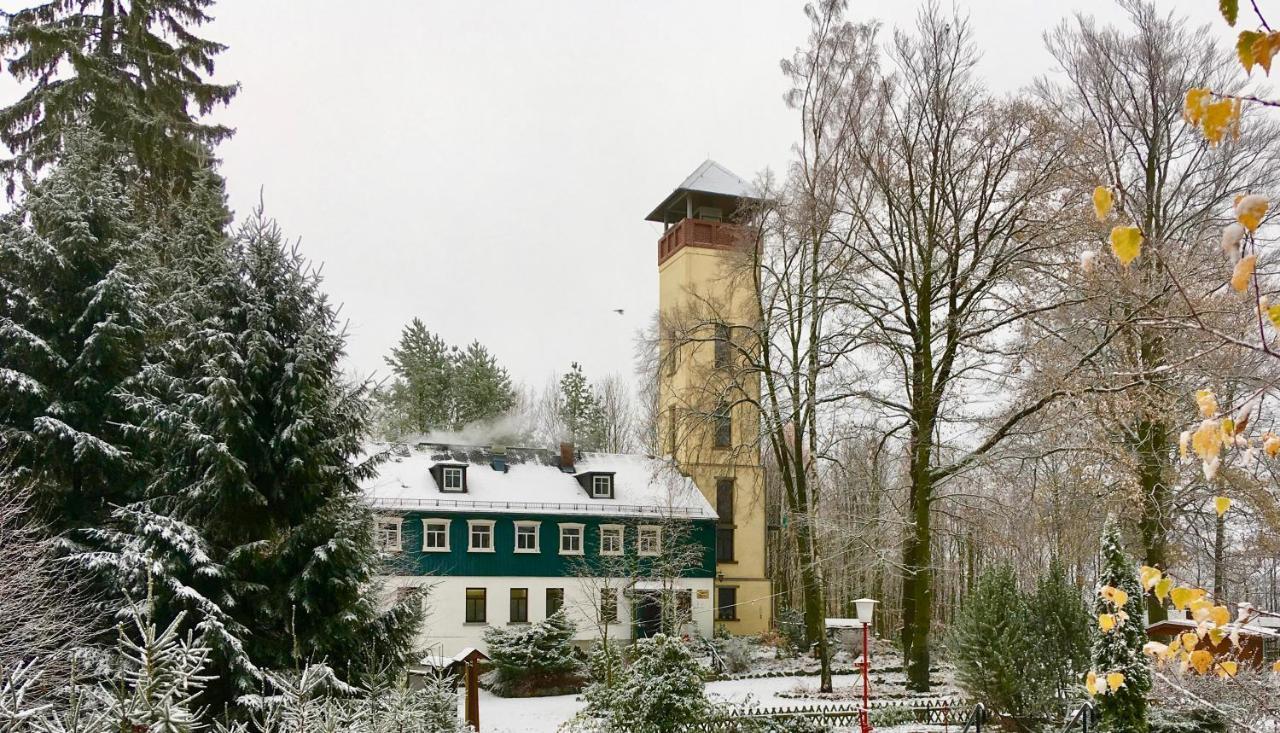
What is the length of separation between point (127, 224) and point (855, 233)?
14.3 m

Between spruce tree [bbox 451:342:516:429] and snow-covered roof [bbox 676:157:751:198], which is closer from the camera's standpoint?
snow-covered roof [bbox 676:157:751:198]

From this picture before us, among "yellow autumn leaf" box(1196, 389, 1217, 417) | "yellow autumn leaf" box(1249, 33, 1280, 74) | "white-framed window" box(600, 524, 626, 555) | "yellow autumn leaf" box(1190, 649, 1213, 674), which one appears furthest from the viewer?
"white-framed window" box(600, 524, 626, 555)

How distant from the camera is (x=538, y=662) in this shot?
23.8 meters

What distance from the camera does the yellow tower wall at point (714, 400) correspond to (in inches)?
936

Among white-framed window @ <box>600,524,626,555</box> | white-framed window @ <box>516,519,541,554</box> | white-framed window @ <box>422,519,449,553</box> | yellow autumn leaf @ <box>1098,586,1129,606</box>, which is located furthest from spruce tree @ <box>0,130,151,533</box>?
white-framed window @ <box>600,524,626,555</box>

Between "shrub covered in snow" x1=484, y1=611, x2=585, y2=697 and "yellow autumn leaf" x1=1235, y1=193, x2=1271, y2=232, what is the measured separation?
23300 mm

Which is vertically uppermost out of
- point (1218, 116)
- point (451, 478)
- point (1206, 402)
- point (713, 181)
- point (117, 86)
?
point (713, 181)

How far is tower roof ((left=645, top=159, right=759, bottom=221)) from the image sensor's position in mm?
35844

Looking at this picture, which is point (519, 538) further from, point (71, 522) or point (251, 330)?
point (251, 330)

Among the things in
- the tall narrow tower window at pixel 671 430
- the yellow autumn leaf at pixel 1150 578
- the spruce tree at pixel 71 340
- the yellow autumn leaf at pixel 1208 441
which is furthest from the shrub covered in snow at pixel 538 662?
the yellow autumn leaf at pixel 1208 441

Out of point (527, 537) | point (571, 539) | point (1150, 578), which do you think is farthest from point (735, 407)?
point (1150, 578)

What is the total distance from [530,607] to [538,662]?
7.86 m

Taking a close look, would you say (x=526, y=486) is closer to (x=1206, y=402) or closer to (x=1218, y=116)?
(x=1206, y=402)

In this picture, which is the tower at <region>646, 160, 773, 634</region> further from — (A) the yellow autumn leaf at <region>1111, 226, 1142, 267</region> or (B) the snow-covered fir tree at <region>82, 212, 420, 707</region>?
(A) the yellow autumn leaf at <region>1111, 226, 1142, 267</region>
